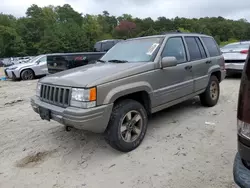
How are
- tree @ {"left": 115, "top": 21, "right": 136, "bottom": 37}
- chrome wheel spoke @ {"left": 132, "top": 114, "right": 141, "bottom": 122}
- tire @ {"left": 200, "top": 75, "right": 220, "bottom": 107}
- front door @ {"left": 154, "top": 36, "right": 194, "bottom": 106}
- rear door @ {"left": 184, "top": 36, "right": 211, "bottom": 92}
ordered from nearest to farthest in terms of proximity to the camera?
chrome wheel spoke @ {"left": 132, "top": 114, "right": 141, "bottom": 122}
front door @ {"left": 154, "top": 36, "right": 194, "bottom": 106}
rear door @ {"left": 184, "top": 36, "right": 211, "bottom": 92}
tire @ {"left": 200, "top": 75, "right": 220, "bottom": 107}
tree @ {"left": 115, "top": 21, "right": 136, "bottom": 37}

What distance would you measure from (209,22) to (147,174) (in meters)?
67.8

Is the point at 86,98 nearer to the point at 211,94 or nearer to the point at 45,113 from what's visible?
the point at 45,113

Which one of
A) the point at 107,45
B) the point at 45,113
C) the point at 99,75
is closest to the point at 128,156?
the point at 99,75

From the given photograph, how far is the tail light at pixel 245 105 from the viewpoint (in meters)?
1.54

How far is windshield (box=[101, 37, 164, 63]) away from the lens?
405cm

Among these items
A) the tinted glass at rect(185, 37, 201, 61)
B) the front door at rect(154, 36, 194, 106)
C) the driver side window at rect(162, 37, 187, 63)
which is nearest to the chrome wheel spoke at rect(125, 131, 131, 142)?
the front door at rect(154, 36, 194, 106)

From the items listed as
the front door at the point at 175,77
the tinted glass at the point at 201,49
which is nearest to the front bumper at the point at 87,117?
the front door at the point at 175,77

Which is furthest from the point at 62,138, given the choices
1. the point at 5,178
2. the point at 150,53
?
the point at 150,53

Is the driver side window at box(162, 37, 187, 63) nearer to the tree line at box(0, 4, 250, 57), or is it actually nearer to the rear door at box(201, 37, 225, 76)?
the rear door at box(201, 37, 225, 76)

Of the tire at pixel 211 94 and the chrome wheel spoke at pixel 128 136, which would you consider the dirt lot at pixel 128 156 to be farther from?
the tire at pixel 211 94

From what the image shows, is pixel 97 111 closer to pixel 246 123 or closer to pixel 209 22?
pixel 246 123

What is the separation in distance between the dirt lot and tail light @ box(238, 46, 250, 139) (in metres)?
1.32

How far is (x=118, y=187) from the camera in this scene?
275 cm

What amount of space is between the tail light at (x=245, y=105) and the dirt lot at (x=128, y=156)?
1320mm
